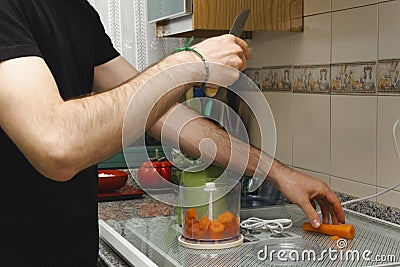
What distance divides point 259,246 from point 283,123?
2.66 ft

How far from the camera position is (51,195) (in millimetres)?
1218

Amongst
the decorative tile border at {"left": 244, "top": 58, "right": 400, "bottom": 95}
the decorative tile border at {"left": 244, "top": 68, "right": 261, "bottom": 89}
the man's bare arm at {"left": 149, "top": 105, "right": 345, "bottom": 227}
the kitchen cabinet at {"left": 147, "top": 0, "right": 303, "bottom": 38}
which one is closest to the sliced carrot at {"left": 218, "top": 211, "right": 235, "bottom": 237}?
the man's bare arm at {"left": 149, "top": 105, "right": 345, "bottom": 227}

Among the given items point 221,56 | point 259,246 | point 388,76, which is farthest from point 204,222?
point 388,76

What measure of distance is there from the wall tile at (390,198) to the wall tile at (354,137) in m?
0.04

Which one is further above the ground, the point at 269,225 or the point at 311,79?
the point at 311,79

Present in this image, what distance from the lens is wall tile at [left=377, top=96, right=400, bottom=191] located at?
1.60 metres

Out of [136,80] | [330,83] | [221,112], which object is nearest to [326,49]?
[330,83]

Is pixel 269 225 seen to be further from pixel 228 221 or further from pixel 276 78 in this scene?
pixel 276 78

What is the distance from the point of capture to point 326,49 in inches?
74.0

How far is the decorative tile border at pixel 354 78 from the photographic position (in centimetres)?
168

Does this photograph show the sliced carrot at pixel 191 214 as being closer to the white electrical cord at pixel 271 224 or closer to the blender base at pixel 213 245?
the blender base at pixel 213 245

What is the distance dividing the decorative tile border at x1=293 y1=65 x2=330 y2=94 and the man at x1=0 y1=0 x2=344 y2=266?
0.50m

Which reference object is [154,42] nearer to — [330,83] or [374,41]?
[330,83]

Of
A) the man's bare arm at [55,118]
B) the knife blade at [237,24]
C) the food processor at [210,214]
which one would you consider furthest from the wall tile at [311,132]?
the man's bare arm at [55,118]
